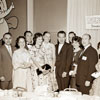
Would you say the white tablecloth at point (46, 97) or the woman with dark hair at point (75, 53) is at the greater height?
the woman with dark hair at point (75, 53)

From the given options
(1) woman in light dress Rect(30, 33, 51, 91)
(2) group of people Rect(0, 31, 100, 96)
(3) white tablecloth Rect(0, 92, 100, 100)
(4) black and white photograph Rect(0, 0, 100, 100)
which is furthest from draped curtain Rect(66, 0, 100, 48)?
(3) white tablecloth Rect(0, 92, 100, 100)

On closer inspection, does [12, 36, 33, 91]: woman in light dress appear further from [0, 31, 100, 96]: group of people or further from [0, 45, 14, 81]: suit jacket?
[0, 45, 14, 81]: suit jacket

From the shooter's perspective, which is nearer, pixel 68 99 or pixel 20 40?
pixel 68 99

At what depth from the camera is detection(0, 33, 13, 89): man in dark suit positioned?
13.2 ft

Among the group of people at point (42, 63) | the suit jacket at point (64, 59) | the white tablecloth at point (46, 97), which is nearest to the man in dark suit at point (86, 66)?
the group of people at point (42, 63)

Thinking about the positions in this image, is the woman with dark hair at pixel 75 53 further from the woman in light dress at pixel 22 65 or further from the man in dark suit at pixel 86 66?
the woman in light dress at pixel 22 65

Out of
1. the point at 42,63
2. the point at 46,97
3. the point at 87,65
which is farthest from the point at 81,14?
the point at 46,97

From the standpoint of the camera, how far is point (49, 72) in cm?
402

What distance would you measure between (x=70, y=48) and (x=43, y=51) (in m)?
0.45

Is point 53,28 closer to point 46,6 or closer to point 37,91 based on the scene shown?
point 46,6

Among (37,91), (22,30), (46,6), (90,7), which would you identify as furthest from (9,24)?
(37,91)

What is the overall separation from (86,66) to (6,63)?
1378mm

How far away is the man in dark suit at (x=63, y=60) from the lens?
3987mm

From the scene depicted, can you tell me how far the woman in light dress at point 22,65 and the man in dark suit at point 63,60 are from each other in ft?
1.69
